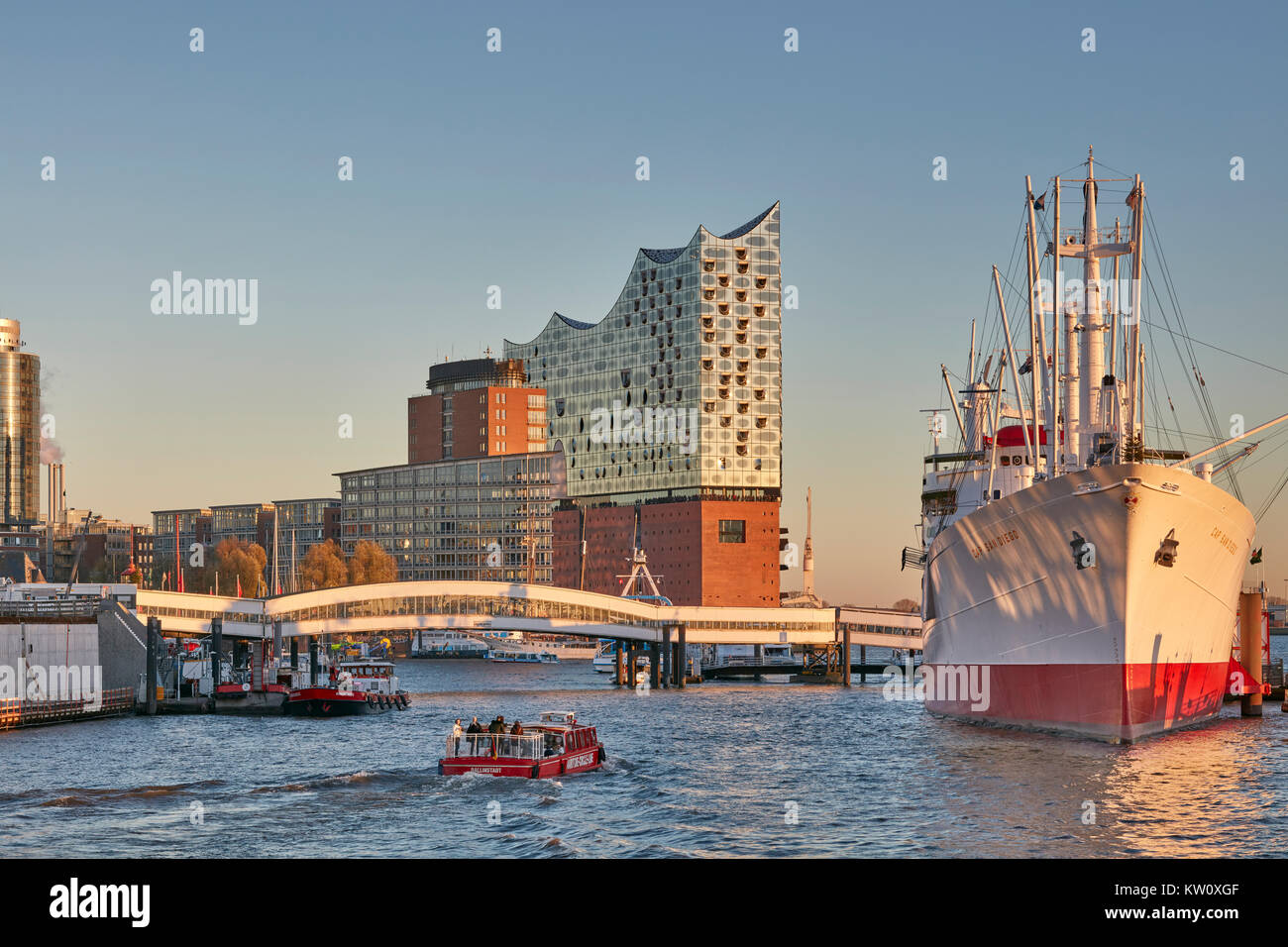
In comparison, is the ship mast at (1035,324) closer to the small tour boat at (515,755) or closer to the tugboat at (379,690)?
the small tour boat at (515,755)

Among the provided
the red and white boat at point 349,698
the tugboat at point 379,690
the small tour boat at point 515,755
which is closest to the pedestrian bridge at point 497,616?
the tugboat at point 379,690

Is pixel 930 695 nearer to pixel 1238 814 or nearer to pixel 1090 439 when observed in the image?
pixel 1090 439

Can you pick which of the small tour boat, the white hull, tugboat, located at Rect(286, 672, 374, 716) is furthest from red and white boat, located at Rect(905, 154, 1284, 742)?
tugboat, located at Rect(286, 672, 374, 716)

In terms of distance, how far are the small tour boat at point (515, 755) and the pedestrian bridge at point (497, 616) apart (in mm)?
63288

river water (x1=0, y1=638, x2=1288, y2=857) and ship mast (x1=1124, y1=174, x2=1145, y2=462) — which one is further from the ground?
ship mast (x1=1124, y1=174, x2=1145, y2=462)

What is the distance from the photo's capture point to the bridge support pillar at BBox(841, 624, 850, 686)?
16000 centimetres

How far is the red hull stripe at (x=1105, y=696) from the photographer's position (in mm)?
60562

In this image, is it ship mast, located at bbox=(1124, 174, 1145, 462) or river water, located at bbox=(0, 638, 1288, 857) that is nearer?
river water, located at bbox=(0, 638, 1288, 857)

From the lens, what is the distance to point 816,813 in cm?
4831

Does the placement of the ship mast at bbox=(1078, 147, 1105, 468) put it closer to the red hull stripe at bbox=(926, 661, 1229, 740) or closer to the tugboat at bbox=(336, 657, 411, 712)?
the red hull stripe at bbox=(926, 661, 1229, 740)

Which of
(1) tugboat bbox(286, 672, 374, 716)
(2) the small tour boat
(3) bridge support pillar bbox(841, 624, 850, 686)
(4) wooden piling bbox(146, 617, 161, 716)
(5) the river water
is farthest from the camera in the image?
(3) bridge support pillar bbox(841, 624, 850, 686)

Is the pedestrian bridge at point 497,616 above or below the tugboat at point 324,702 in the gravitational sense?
above

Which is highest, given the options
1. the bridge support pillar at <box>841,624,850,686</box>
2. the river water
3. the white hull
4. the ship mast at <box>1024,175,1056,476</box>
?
the ship mast at <box>1024,175,1056,476</box>
